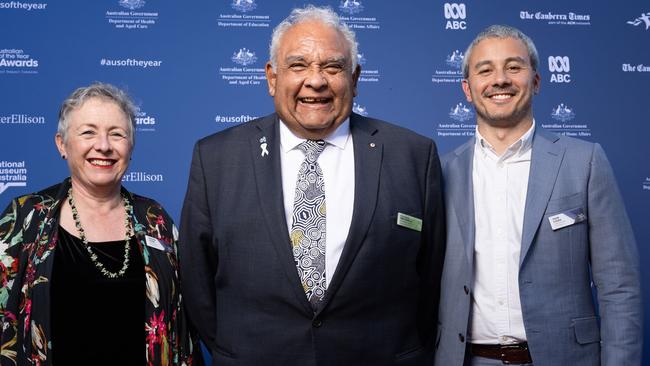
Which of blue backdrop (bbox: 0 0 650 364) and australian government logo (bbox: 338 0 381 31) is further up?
australian government logo (bbox: 338 0 381 31)

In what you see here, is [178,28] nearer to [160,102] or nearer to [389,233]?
[160,102]

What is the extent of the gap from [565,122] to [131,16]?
3.05m

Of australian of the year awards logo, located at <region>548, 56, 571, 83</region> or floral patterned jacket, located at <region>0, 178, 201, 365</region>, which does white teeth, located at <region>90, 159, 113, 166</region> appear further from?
australian of the year awards logo, located at <region>548, 56, 571, 83</region>

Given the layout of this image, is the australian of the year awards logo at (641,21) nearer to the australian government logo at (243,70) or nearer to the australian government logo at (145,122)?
the australian government logo at (243,70)

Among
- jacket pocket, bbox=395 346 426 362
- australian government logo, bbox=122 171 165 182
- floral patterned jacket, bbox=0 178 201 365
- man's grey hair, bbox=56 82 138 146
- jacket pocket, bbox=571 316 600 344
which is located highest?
man's grey hair, bbox=56 82 138 146

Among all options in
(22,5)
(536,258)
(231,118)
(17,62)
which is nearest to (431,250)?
(536,258)

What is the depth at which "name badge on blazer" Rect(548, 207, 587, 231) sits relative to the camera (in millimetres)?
1896

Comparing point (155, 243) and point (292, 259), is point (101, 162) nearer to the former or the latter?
point (155, 243)

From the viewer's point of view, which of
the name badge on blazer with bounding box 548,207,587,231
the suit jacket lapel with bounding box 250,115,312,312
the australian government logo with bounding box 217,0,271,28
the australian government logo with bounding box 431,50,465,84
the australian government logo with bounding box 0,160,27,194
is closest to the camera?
the suit jacket lapel with bounding box 250,115,312,312

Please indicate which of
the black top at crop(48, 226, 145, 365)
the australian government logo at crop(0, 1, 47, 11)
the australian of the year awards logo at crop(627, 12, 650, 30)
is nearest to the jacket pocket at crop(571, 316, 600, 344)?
the black top at crop(48, 226, 145, 365)

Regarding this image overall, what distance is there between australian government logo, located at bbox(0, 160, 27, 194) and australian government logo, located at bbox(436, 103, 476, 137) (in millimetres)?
2749

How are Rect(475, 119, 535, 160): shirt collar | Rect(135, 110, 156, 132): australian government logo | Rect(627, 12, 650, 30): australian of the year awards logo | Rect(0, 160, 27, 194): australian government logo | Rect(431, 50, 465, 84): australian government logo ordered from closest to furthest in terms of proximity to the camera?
Rect(475, 119, 535, 160): shirt collar
Rect(0, 160, 27, 194): australian government logo
Rect(135, 110, 156, 132): australian government logo
Rect(431, 50, 465, 84): australian government logo
Rect(627, 12, 650, 30): australian of the year awards logo

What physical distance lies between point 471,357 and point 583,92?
9.42 feet

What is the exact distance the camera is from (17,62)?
3.79 meters
